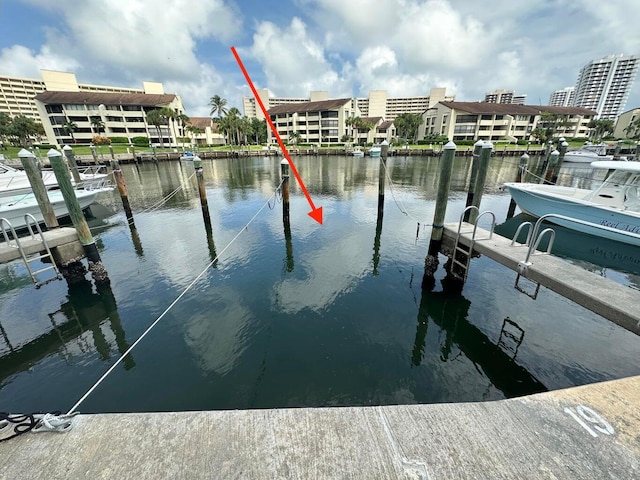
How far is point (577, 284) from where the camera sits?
5.56 meters

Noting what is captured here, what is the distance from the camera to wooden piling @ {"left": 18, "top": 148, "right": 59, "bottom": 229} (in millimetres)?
8746

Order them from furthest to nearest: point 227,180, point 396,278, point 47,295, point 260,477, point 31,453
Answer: point 227,180
point 396,278
point 47,295
point 31,453
point 260,477

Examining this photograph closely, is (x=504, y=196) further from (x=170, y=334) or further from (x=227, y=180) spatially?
(x=227, y=180)

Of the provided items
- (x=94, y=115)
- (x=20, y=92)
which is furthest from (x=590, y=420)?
(x=20, y=92)

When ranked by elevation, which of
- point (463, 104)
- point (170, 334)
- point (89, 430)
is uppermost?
point (463, 104)

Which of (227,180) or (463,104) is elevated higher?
(463,104)

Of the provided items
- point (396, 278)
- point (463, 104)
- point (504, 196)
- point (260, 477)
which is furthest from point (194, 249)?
point (463, 104)

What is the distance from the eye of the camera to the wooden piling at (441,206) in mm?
8678

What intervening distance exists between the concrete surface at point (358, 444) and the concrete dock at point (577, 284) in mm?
2230

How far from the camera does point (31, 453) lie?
2672 millimetres

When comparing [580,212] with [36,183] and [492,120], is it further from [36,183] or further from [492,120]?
[492,120]

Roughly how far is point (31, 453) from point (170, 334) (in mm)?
5027

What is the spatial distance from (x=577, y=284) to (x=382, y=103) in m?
143

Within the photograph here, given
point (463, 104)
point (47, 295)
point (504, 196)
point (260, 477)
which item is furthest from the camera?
point (463, 104)
